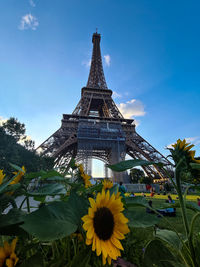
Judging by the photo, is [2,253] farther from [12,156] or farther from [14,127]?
[14,127]

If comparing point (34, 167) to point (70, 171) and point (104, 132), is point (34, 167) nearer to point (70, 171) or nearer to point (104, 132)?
point (104, 132)

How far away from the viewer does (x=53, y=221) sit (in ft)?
1.13

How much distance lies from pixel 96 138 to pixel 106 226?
15930 millimetres

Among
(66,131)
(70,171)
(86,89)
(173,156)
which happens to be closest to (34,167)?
(66,131)

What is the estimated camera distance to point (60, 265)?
46cm

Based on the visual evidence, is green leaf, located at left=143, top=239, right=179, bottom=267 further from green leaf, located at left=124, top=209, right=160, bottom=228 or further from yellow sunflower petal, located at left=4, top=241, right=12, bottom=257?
yellow sunflower petal, located at left=4, top=241, right=12, bottom=257

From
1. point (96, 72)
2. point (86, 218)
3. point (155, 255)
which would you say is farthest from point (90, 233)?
point (96, 72)

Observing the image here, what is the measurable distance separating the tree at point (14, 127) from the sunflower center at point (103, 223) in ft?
52.8

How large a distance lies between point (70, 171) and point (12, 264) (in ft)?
2.97

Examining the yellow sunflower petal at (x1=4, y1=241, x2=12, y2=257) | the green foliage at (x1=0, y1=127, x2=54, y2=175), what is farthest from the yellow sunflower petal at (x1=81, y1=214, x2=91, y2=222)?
the green foliage at (x1=0, y1=127, x2=54, y2=175)

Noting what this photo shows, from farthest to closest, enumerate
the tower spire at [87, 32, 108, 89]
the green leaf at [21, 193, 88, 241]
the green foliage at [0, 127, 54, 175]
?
the tower spire at [87, 32, 108, 89], the green foliage at [0, 127, 54, 175], the green leaf at [21, 193, 88, 241]

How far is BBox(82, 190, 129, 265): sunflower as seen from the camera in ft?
1.36

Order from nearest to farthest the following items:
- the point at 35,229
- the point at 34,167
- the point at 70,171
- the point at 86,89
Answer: the point at 35,229
the point at 70,171
the point at 34,167
the point at 86,89

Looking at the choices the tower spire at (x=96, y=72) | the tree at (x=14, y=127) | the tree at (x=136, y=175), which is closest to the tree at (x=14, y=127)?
the tree at (x=14, y=127)
